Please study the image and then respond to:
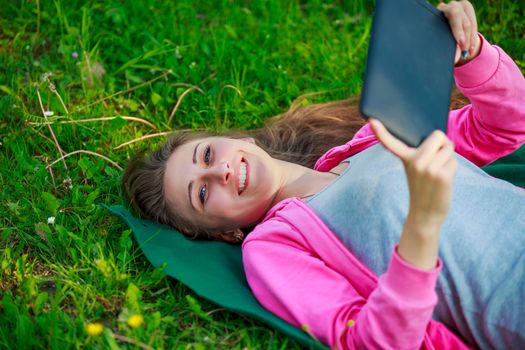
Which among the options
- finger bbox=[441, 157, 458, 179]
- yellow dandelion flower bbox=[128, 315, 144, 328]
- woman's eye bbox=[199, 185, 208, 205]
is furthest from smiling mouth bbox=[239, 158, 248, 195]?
finger bbox=[441, 157, 458, 179]

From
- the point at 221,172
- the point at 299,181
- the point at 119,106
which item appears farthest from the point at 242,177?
the point at 119,106

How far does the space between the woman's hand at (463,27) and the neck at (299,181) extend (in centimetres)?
→ 68

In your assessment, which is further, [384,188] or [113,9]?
[113,9]

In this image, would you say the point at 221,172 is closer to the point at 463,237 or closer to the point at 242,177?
the point at 242,177

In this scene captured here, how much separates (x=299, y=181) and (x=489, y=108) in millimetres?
774

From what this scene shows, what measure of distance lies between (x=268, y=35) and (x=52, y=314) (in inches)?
92.9

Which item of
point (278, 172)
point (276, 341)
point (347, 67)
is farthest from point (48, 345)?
point (347, 67)

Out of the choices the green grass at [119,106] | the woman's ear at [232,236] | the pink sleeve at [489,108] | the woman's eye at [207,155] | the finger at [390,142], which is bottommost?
the woman's ear at [232,236]

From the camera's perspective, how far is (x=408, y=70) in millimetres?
1964

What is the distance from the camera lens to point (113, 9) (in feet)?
13.4

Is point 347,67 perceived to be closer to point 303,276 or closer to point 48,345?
point 303,276

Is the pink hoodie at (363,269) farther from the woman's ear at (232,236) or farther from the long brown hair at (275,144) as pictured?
the long brown hair at (275,144)

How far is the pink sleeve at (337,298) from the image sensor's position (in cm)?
188

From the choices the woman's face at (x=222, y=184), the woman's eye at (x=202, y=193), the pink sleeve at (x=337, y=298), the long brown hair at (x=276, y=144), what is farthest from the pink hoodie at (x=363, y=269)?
the long brown hair at (x=276, y=144)
